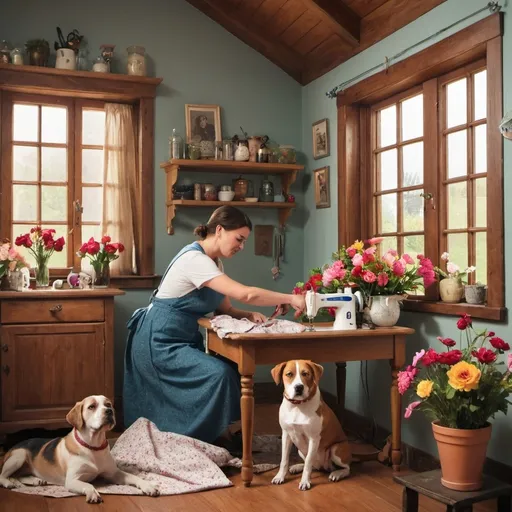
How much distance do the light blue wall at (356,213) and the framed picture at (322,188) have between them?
46mm

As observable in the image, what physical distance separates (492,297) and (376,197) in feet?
4.73

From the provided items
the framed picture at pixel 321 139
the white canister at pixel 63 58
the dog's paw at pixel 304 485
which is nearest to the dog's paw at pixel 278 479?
the dog's paw at pixel 304 485

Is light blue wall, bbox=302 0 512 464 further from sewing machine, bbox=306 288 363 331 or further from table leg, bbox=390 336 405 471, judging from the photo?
sewing machine, bbox=306 288 363 331

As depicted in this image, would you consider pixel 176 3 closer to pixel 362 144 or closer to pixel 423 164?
pixel 362 144

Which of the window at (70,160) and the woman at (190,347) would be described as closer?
the woman at (190,347)

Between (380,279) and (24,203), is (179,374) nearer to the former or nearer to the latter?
(380,279)

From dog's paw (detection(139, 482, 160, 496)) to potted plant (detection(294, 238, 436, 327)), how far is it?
1.17m

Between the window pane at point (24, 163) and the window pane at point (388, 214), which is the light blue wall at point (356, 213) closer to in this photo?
the window pane at point (388, 214)

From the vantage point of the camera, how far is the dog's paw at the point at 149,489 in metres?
3.08

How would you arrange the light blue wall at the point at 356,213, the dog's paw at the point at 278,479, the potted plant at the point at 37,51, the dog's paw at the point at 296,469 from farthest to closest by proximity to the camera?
the potted plant at the point at 37,51
the dog's paw at the point at 296,469
the dog's paw at the point at 278,479
the light blue wall at the point at 356,213

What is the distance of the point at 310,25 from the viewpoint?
4566mm

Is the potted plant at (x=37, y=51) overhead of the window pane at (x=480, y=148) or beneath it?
overhead

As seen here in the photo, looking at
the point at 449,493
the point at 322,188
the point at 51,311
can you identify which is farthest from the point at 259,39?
the point at 449,493

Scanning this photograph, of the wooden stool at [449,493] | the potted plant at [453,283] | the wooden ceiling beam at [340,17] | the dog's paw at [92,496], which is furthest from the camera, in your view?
the wooden ceiling beam at [340,17]
